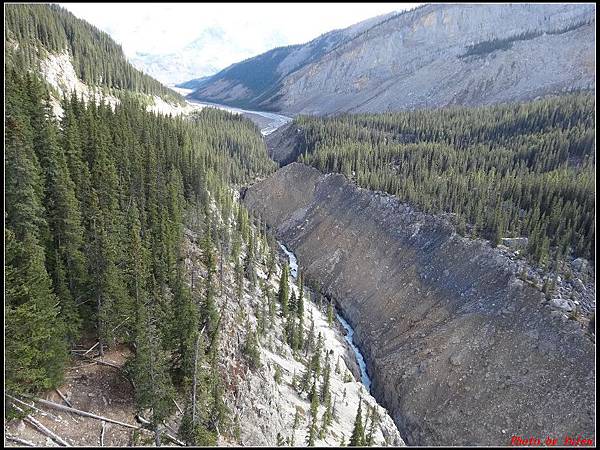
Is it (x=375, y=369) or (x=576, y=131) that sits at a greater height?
(x=576, y=131)

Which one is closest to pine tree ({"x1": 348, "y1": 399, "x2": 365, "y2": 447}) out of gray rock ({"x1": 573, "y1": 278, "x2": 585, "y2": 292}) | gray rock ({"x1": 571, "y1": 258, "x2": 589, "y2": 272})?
gray rock ({"x1": 573, "y1": 278, "x2": 585, "y2": 292})

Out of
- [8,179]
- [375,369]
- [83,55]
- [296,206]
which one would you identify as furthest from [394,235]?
[83,55]

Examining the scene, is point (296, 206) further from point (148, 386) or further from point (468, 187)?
point (148, 386)

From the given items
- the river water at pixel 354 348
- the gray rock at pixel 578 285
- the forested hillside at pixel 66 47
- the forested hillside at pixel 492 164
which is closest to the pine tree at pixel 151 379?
the river water at pixel 354 348

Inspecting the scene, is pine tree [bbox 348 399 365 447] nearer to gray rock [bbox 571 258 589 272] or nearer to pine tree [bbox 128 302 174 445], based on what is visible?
pine tree [bbox 128 302 174 445]

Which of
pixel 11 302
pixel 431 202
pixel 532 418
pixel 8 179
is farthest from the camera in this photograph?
pixel 431 202

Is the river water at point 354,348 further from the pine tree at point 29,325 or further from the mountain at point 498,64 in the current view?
the mountain at point 498,64

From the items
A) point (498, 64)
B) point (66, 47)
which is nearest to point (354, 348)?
point (66, 47)

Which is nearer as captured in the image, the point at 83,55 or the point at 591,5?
the point at 83,55
